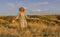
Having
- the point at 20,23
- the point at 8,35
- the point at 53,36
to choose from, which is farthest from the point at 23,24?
the point at 53,36

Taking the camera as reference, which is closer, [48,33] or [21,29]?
[48,33]

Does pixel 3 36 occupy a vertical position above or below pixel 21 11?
below

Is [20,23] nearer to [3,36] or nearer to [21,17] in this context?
[21,17]

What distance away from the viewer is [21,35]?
39.8 ft

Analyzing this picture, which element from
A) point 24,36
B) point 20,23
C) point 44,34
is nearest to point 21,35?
point 24,36

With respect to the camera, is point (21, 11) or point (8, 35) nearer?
point (8, 35)

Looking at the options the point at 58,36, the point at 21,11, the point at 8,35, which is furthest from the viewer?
the point at 21,11

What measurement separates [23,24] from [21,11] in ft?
2.88

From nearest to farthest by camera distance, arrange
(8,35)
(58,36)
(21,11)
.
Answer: (58,36) → (8,35) → (21,11)

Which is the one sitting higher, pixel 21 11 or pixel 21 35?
pixel 21 11

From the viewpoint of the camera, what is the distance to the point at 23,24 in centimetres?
1424

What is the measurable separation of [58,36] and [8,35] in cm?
272

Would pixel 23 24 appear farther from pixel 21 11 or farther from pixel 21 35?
pixel 21 35

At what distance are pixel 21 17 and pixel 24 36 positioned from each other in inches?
92.6
